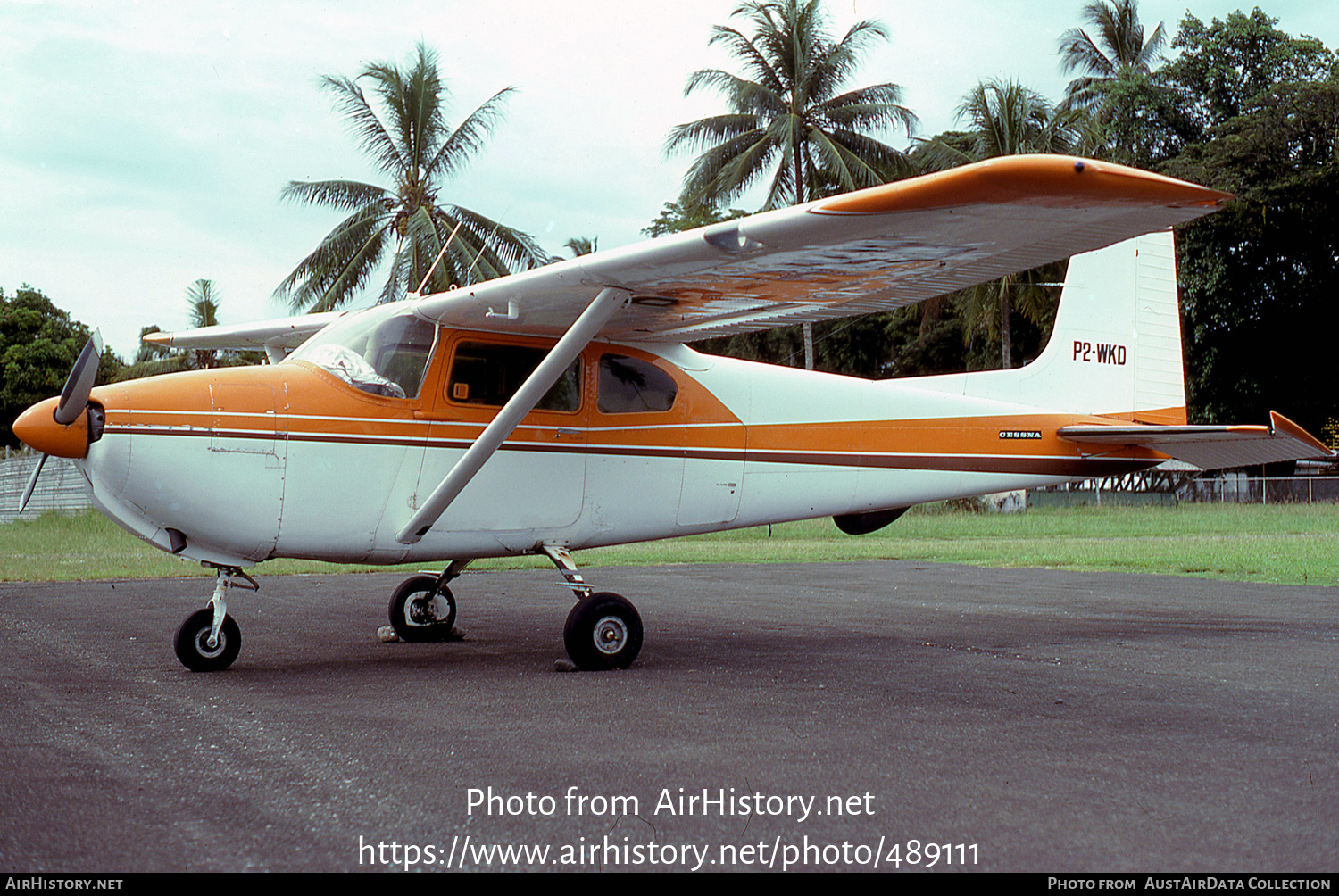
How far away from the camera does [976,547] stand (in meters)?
18.5

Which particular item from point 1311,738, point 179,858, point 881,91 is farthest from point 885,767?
point 881,91

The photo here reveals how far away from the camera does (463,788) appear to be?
144 inches

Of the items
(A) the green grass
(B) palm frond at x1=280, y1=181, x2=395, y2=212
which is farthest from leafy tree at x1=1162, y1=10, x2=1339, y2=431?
(B) palm frond at x1=280, y1=181, x2=395, y2=212

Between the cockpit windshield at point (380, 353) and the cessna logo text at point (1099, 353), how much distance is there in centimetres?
601

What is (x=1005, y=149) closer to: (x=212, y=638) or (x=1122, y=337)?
A: (x=1122, y=337)

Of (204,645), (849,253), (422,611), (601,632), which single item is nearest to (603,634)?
(601,632)

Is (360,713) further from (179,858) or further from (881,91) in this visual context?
(881,91)

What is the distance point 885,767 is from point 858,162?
31.0 m

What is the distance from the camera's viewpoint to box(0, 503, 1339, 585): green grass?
1388 centimetres

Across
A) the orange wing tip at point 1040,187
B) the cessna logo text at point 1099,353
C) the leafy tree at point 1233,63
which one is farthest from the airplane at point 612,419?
the leafy tree at point 1233,63

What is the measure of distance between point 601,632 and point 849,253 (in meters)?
2.78

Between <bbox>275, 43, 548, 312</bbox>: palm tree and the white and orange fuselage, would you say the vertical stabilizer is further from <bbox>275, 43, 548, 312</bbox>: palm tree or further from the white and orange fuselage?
<bbox>275, 43, 548, 312</bbox>: palm tree

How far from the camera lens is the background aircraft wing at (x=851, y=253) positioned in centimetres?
466

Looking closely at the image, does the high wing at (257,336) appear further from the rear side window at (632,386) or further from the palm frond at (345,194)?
the palm frond at (345,194)
